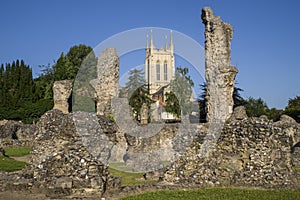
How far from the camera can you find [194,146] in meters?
10.2

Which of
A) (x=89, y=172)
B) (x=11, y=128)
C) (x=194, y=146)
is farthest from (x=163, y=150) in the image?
(x=11, y=128)

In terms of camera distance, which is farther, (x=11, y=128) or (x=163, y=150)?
(x=11, y=128)

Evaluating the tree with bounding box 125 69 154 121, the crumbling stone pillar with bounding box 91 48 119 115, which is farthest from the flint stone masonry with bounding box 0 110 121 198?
the tree with bounding box 125 69 154 121

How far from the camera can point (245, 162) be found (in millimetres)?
9109

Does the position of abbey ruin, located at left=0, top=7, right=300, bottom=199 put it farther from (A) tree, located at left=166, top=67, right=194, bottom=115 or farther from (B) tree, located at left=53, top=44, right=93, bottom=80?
(B) tree, located at left=53, top=44, right=93, bottom=80

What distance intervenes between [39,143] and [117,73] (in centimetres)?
1074

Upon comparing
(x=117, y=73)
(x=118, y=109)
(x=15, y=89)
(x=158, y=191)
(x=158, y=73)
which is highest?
(x=158, y=73)

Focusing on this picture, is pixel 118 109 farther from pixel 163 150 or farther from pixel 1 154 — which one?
pixel 1 154

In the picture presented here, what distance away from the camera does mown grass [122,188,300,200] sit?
723 centimetres

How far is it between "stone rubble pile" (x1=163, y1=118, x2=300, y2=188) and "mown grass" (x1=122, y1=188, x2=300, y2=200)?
626 millimetres

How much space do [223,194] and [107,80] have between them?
47.2 ft

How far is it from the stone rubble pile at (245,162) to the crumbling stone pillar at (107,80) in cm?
1161

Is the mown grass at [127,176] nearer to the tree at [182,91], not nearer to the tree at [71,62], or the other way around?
the tree at [182,91]

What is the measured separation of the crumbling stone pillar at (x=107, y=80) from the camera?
2080 cm
